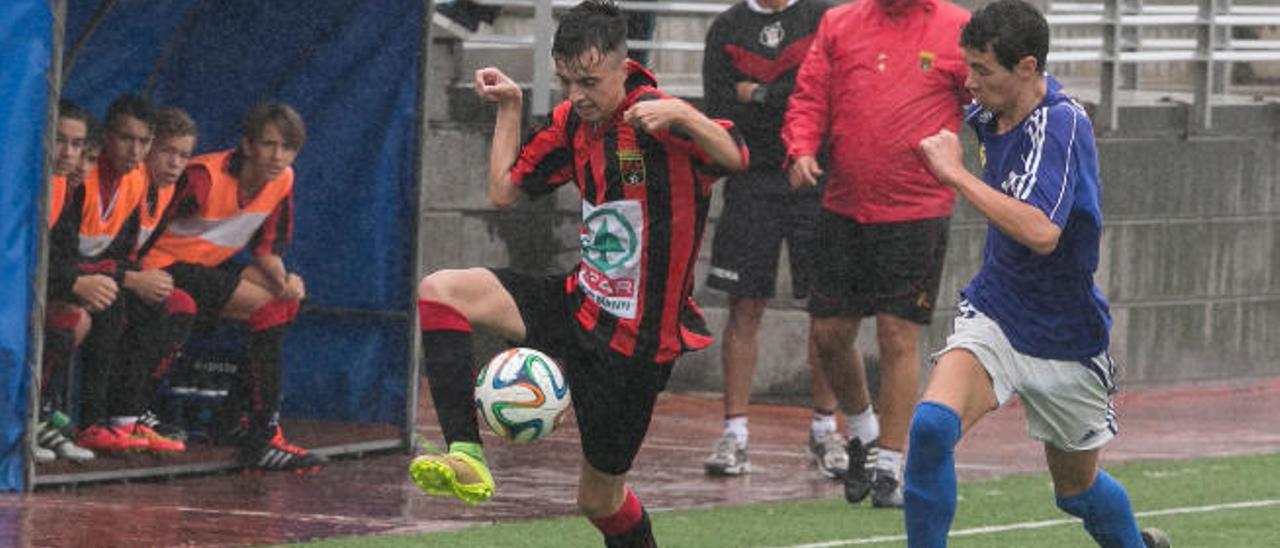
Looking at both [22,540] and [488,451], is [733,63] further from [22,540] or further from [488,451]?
[22,540]

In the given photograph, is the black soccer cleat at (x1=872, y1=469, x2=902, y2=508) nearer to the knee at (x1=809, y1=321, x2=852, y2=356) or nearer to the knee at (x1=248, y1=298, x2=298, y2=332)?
the knee at (x1=809, y1=321, x2=852, y2=356)

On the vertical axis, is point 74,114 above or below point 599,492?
above

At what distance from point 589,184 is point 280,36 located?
15.9 feet

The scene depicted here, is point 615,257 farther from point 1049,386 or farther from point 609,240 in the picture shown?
point 1049,386

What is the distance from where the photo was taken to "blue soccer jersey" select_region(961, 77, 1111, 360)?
7898 mm

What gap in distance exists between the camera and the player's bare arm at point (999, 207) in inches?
300

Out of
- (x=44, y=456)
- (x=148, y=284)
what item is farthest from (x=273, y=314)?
(x=44, y=456)

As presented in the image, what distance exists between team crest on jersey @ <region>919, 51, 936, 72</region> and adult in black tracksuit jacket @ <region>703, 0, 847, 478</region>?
1274 millimetres

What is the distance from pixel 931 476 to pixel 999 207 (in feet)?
2.60

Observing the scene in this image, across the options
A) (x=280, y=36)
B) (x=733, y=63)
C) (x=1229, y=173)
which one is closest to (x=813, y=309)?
(x=733, y=63)

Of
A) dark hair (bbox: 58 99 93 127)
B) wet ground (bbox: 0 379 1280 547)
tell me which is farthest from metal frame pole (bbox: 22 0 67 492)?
dark hair (bbox: 58 99 93 127)

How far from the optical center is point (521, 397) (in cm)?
811

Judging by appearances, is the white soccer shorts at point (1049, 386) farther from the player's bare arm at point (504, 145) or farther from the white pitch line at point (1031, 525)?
the white pitch line at point (1031, 525)

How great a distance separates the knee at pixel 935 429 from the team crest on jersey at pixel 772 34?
500 centimetres
